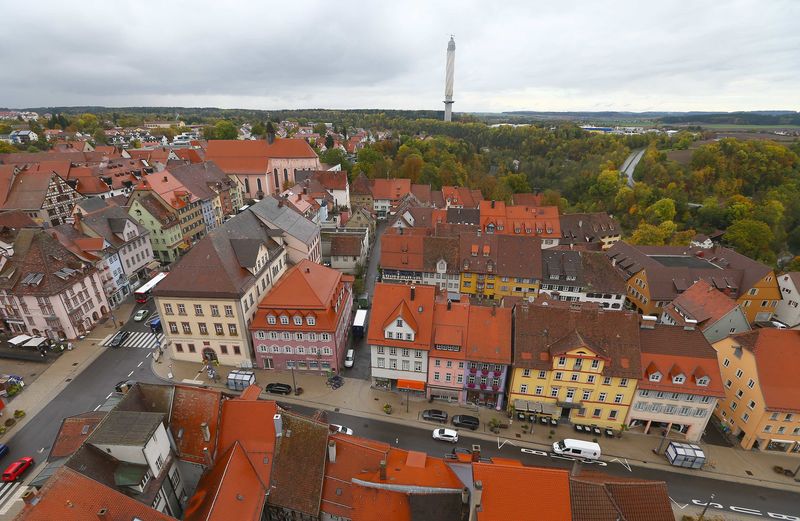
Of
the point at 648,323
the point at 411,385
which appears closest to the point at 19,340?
the point at 411,385

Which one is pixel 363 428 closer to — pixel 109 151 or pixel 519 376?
pixel 519 376

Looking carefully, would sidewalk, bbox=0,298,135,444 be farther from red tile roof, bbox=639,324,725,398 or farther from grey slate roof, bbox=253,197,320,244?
red tile roof, bbox=639,324,725,398

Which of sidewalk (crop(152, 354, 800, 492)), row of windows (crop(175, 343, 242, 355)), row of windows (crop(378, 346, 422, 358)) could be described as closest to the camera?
sidewalk (crop(152, 354, 800, 492))

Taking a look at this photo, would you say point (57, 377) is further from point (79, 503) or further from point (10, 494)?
point (79, 503)

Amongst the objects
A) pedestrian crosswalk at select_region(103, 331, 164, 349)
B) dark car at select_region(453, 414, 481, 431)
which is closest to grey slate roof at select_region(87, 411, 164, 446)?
dark car at select_region(453, 414, 481, 431)

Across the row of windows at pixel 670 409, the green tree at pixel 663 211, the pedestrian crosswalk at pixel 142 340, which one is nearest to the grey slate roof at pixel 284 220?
the pedestrian crosswalk at pixel 142 340

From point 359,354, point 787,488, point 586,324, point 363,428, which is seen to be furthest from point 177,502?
point 787,488

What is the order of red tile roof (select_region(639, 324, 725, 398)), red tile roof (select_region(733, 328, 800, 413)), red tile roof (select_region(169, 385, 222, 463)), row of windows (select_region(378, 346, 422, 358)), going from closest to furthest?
red tile roof (select_region(169, 385, 222, 463)) < red tile roof (select_region(733, 328, 800, 413)) < red tile roof (select_region(639, 324, 725, 398)) < row of windows (select_region(378, 346, 422, 358))

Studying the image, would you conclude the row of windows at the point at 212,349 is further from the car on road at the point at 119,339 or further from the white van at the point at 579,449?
the white van at the point at 579,449
